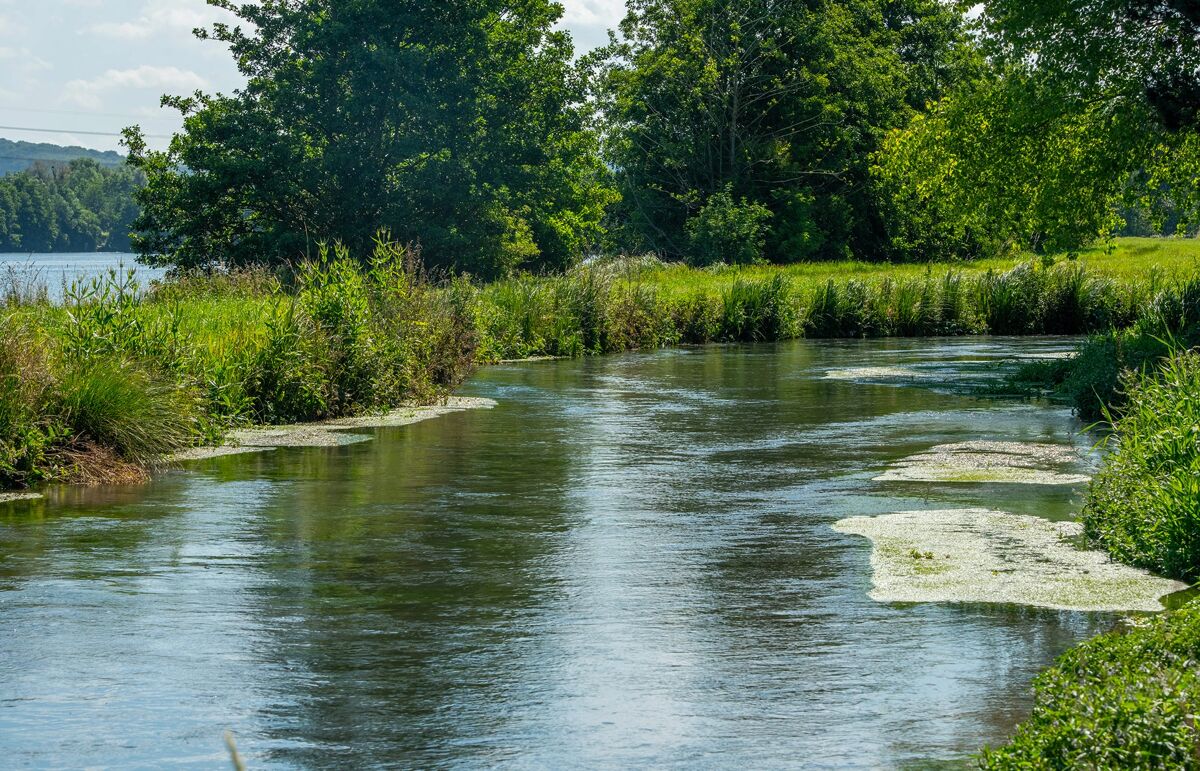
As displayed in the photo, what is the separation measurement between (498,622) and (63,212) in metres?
89.0

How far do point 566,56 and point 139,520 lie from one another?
38647mm

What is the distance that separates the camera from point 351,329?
20312mm

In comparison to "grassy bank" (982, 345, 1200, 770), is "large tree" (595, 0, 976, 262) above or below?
above

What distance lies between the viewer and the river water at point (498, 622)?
21.5ft

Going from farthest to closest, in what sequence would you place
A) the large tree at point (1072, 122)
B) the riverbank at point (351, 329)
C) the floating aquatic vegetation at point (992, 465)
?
the large tree at point (1072, 122)
the riverbank at point (351, 329)
the floating aquatic vegetation at point (992, 465)

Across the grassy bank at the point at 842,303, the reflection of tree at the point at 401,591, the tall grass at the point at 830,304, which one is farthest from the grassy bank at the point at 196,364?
the grassy bank at the point at 842,303

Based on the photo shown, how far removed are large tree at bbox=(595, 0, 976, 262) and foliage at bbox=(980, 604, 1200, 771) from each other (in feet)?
166

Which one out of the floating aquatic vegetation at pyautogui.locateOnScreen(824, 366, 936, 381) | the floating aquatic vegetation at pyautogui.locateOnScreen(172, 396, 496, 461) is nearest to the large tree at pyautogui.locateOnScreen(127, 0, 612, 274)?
the floating aquatic vegetation at pyautogui.locateOnScreen(824, 366, 936, 381)

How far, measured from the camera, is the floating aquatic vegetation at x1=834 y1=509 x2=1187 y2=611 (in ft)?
29.9

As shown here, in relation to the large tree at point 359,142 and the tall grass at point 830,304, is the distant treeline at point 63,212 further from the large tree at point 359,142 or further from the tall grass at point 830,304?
the tall grass at point 830,304

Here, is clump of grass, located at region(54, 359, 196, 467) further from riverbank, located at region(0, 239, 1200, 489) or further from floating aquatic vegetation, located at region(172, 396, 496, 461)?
floating aquatic vegetation, located at region(172, 396, 496, 461)

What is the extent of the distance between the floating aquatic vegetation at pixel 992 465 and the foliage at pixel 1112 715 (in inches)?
307

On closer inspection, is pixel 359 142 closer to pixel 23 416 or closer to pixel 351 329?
pixel 351 329

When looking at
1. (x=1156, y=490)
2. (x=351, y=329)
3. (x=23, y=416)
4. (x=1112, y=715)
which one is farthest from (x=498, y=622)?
(x=351, y=329)
